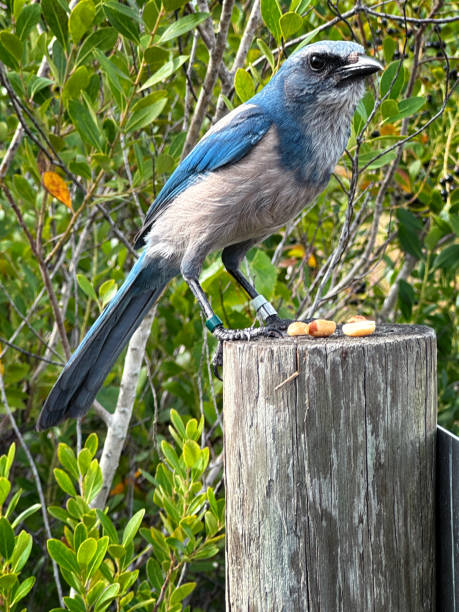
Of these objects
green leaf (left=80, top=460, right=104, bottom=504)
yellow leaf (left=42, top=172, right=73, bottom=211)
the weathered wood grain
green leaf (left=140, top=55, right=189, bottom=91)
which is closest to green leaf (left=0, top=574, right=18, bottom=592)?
green leaf (left=80, top=460, right=104, bottom=504)

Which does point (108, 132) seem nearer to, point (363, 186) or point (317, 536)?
point (363, 186)

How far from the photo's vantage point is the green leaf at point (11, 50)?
9.88 feet

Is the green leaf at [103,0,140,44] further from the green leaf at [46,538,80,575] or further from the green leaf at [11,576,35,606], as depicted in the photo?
the green leaf at [11,576,35,606]

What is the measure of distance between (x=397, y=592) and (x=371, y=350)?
60cm

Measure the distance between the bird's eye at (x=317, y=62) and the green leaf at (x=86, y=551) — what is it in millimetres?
1747

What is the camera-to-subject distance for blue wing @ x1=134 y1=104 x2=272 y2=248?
9.73 ft

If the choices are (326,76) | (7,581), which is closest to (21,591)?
(7,581)

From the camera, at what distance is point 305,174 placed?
9.56 feet

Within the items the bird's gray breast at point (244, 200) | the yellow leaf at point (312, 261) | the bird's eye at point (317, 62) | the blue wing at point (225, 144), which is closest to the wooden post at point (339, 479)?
the bird's gray breast at point (244, 200)

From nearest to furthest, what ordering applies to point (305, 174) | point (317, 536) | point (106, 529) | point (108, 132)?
point (317, 536)
point (106, 529)
point (305, 174)
point (108, 132)

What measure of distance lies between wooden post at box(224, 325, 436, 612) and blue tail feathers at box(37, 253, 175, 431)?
1.21 meters

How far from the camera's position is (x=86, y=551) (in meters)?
2.36

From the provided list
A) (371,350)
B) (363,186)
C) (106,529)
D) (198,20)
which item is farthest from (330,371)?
(363,186)

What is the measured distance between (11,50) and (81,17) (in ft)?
0.95
